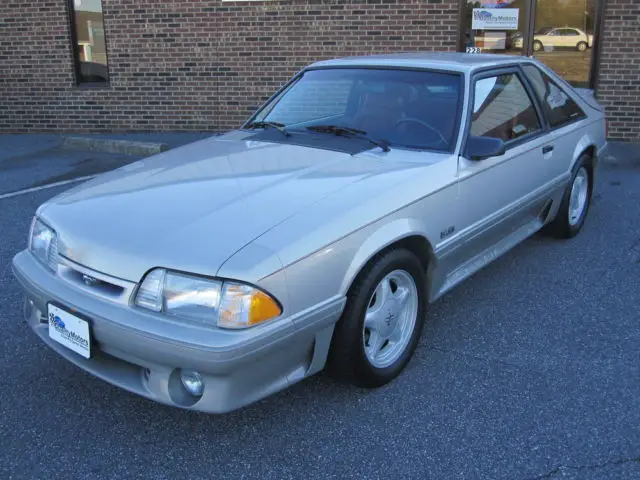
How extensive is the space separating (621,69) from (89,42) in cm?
776

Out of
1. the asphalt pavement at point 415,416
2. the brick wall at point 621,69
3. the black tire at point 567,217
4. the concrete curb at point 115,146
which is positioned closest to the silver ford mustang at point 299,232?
the asphalt pavement at point 415,416

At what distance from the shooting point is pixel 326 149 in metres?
3.51

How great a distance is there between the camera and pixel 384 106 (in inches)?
150

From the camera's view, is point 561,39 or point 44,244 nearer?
point 44,244

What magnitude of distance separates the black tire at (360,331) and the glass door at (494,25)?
6577mm

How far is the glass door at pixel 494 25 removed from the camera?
8.69 m

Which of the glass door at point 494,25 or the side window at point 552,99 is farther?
the glass door at point 494,25

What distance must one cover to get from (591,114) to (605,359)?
257 cm

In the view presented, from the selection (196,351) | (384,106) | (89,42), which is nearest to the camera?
(196,351)

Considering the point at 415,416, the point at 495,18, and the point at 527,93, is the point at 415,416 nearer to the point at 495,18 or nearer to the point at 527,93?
the point at 527,93

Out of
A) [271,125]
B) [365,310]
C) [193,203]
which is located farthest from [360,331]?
[271,125]

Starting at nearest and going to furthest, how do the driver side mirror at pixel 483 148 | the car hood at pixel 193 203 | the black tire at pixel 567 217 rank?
1. the car hood at pixel 193 203
2. the driver side mirror at pixel 483 148
3. the black tire at pixel 567 217

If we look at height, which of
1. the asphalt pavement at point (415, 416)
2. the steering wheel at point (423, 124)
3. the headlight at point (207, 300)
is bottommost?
the asphalt pavement at point (415, 416)

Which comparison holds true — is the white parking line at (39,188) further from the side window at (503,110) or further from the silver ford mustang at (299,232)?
the side window at (503,110)
